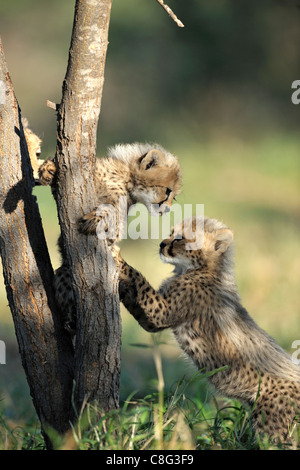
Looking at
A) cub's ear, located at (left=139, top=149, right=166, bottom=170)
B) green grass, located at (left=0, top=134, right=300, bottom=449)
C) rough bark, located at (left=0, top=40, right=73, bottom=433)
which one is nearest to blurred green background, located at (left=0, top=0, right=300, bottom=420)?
green grass, located at (left=0, top=134, right=300, bottom=449)

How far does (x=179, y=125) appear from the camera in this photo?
35.2 ft

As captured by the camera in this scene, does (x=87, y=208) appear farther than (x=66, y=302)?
No

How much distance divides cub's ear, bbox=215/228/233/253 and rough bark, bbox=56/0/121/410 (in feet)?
3.48

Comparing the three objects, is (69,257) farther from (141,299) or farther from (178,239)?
(178,239)

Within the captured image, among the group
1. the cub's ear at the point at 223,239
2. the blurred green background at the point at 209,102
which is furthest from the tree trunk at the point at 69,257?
the blurred green background at the point at 209,102

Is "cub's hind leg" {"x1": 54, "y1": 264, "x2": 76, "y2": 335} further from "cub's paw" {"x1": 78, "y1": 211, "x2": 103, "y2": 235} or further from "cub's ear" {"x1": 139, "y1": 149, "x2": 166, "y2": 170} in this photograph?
"cub's ear" {"x1": 139, "y1": 149, "x2": 166, "y2": 170}

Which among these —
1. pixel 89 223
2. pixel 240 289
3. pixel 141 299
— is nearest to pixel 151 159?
pixel 141 299

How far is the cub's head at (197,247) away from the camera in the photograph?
12.3 feet

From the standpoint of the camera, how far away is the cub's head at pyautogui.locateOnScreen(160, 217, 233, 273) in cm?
376

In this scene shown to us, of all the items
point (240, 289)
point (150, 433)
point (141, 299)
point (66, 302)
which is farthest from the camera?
point (240, 289)

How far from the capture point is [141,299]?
3.38 metres

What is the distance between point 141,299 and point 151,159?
76cm

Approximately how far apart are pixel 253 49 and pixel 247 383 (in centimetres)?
977
